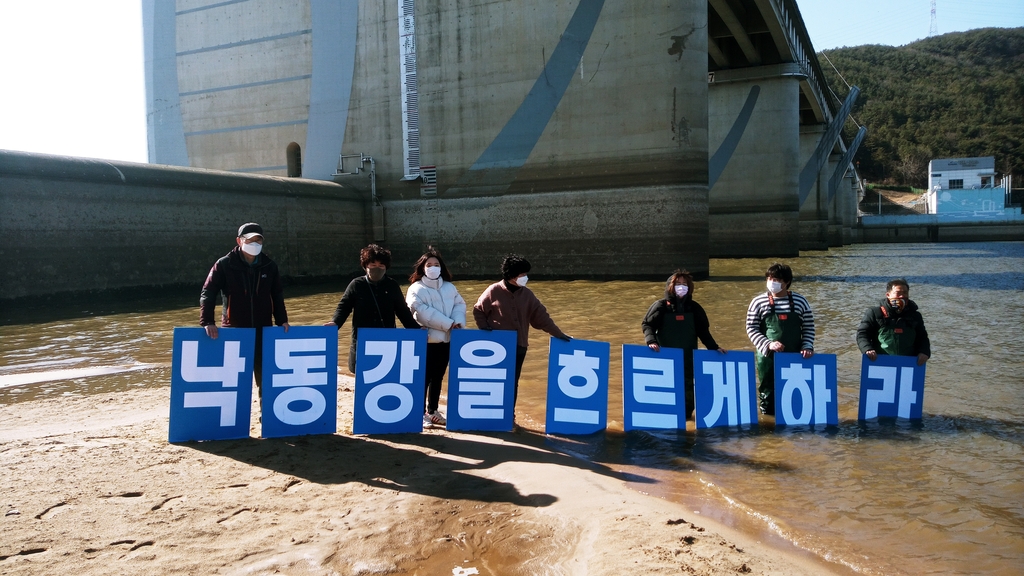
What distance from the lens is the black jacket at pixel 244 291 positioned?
593 centimetres

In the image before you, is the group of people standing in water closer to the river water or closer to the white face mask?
the white face mask

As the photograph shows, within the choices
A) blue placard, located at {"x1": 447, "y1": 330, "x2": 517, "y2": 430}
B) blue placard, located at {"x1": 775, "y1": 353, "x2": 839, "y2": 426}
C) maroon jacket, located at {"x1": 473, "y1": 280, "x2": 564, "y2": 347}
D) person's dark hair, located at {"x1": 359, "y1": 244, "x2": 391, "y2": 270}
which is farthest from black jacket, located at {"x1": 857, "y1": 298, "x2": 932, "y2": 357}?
person's dark hair, located at {"x1": 359, "y1": 244, "x2": 391, "y2": 270}

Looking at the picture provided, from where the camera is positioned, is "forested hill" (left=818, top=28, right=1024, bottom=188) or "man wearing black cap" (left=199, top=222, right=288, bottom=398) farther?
"forested hill" (left=818, top=28, right=1024, bottom=188)

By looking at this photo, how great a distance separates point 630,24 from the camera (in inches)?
915

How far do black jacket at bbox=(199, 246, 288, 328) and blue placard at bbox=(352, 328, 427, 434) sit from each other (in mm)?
754

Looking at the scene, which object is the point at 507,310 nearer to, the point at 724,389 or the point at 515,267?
the point at 515,267

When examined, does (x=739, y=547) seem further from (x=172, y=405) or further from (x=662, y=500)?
(x=172, y=405)

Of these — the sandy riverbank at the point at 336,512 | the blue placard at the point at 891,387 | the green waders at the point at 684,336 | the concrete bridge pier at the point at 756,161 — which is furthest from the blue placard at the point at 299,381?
the concrete bridge pier at the point at 756,161

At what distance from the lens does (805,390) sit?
20.6ft

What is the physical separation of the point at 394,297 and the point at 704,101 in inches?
775

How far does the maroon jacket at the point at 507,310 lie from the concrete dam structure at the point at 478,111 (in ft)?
57.3

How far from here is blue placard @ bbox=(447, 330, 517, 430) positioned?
6.05 metres

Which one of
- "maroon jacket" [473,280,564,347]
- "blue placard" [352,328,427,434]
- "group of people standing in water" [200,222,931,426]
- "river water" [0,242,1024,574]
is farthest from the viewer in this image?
"maroon jacket" [473,280,564,347]

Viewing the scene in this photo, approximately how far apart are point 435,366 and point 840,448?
10.8 feet
